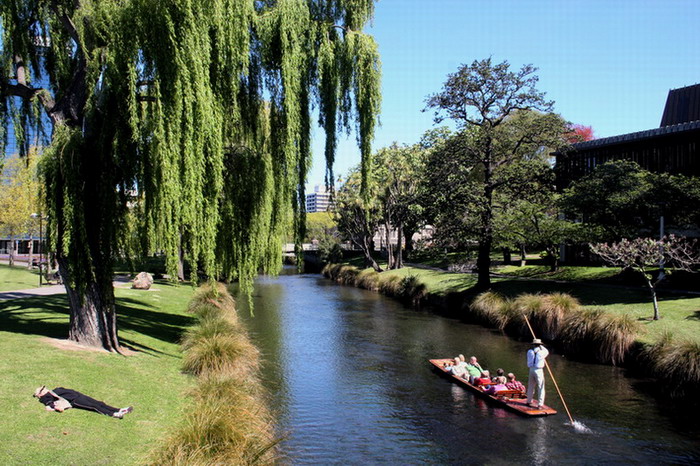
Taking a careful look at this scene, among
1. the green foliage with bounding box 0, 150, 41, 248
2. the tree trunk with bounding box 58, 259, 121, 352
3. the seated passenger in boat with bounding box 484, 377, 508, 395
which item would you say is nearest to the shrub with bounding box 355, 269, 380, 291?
the green foliage with bounding box 0, 150, 41, 248

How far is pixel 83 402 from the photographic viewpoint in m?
8.83

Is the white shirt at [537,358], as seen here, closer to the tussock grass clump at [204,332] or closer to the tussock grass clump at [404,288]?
the tussock grass clump at [204,332]

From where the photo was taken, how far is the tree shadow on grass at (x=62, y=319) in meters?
13.8

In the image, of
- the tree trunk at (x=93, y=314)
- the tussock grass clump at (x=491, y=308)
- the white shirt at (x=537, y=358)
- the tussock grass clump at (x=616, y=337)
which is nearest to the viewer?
the tree trunk at (x=93, y=314)

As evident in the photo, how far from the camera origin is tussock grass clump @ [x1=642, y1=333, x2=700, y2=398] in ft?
44.5

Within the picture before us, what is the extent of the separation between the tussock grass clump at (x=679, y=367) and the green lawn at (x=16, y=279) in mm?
26085

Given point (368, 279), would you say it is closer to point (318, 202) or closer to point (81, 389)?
point (81, 389)

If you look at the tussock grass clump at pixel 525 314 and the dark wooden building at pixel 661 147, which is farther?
the dark wooden building at pixel 661 147

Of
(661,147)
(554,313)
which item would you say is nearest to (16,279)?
(554,313)

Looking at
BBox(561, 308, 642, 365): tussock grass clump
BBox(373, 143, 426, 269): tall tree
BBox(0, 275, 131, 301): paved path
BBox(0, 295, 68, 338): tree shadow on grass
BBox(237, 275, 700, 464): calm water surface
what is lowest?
BBox(237, 275, 700, 464): calm water surface

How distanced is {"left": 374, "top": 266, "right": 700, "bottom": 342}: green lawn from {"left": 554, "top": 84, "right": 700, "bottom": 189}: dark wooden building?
21.2 feet

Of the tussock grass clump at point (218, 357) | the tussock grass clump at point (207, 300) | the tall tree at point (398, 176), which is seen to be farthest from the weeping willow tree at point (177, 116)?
the tall tree at point (398, 176)

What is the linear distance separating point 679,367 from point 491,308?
11006mm

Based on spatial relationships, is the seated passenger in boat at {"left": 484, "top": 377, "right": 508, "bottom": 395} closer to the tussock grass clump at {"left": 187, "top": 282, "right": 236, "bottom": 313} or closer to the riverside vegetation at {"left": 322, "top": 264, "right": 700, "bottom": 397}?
the riverside vegetation at {"left": 322, "top": 264, "right": 700, "bottom": 397}
